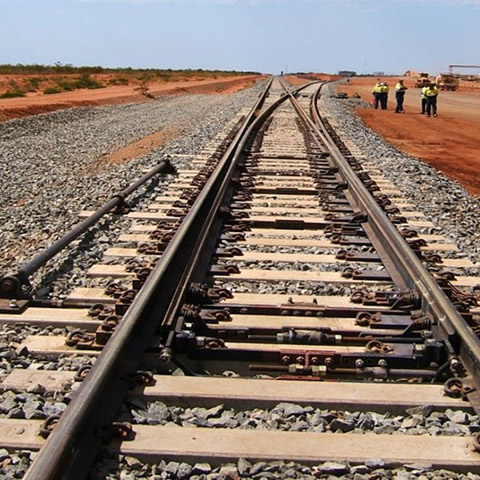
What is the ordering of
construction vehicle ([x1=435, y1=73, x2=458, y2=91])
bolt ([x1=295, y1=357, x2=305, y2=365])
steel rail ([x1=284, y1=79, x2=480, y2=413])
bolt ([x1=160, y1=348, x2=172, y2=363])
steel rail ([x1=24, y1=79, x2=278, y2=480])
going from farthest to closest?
construction vehicle ([x1=435, y1=73, x2=458, y2=91]) → bolt ([x1=295, y1=357, x2=305, y2=365]) → bolt ([x1=160, y1=348, x2=172, y2=363]) → steel rail ([x1=284, y1=79, x2=480, y2=413]) → steel rail ([x1=24, y1=79, x2=278, y2=480])

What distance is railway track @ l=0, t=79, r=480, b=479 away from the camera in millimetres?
2748

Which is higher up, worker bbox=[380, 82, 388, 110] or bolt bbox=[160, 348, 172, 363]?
worker bbox=[380, 82, 388, 110]

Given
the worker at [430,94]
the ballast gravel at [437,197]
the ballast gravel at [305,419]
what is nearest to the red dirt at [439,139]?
the worker at [430,94]

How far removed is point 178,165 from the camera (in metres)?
10.3

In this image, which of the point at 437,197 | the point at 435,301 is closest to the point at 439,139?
the point at 437,197

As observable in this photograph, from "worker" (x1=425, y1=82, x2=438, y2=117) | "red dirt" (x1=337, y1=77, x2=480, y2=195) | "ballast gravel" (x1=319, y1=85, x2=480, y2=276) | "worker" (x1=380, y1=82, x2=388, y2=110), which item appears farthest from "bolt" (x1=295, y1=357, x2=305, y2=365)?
"worker" (x1=380, y1=82, x2=388, y2=110)

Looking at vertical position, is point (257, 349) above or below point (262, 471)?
above

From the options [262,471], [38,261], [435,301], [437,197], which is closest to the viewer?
[262,471]

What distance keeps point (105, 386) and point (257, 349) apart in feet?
3.10

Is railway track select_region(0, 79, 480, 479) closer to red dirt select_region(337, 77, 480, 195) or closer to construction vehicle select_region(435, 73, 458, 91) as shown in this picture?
red dirt select_region(337, 77, 480, 195)

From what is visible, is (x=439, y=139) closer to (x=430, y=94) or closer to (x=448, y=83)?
(x=430, y=94)

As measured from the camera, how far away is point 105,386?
2914mm

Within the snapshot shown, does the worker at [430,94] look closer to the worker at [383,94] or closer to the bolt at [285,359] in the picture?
the worker at [383,94]

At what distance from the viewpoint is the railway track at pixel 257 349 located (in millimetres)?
2748
